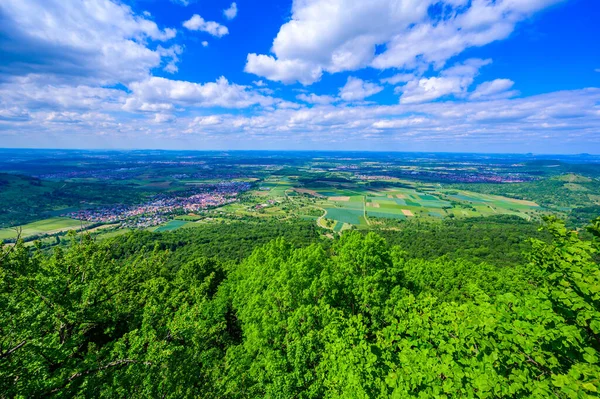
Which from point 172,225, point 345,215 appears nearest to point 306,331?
point 172,225

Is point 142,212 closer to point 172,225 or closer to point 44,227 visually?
point 172,225

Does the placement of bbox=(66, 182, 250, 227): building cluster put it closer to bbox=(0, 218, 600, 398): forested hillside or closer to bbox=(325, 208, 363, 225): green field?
bbox=(325, 208, 363, 225): green field

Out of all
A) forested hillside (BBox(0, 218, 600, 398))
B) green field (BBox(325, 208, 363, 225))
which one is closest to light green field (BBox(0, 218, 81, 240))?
green field (BBox(325, 208, 363, 225))

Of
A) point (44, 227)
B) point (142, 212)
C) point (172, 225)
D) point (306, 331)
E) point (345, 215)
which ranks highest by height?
point (306, 331)

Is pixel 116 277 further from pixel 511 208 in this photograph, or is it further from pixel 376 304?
pixel 511 208

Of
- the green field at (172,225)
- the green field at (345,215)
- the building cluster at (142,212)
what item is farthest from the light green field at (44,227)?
the green field at (345,215)
